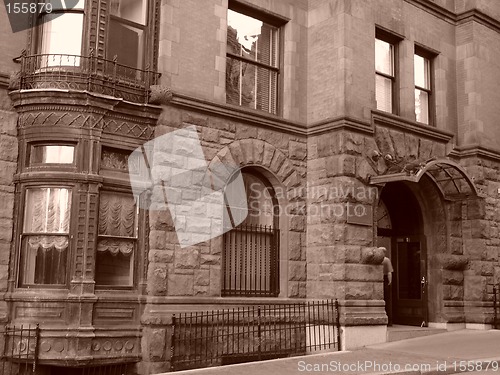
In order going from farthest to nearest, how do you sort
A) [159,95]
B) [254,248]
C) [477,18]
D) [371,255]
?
[477,18] → [371,255] → [254,248] → [159,95]

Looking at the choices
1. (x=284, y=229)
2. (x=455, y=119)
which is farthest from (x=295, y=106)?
(x=455, y=119)

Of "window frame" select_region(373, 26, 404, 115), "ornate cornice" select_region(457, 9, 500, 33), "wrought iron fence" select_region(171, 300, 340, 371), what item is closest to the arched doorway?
"window frame" select_region(373, 26, 404, 115)

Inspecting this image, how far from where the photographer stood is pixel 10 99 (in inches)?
452

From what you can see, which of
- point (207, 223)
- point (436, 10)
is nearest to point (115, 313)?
point (207, 223)

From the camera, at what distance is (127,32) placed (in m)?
12.5

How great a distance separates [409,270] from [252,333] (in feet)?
19.5

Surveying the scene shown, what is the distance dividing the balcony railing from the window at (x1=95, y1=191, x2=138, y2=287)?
6.41ft

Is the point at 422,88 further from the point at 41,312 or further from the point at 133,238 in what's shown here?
the point at 41,312

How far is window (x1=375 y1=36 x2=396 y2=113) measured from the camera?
16.0m

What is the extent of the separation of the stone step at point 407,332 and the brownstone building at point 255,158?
19.9 inches

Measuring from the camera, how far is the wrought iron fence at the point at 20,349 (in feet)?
34.9

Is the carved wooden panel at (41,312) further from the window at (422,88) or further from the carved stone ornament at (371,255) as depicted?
the window at (422,88)

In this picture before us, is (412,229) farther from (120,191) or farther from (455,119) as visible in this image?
(120,191)

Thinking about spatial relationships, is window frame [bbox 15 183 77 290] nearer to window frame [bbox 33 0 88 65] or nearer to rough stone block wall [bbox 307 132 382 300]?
window frame [bbox 33 0 88 65]
